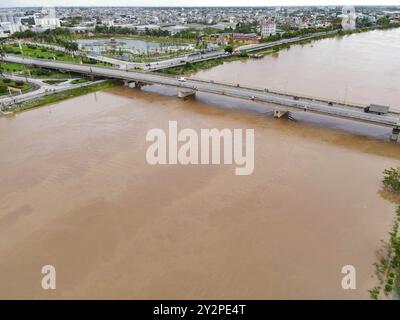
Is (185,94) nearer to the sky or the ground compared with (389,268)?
nearer to the sky

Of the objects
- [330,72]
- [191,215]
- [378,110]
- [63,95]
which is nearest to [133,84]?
[63,95]

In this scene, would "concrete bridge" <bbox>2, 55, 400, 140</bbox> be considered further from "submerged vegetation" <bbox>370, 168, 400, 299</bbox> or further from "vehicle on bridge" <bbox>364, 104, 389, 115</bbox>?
"submerged vegetation" <bbox>370, 168, 400, 299</bbox>

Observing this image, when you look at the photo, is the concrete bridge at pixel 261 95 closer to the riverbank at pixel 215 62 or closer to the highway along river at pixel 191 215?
the highway along river at pixel 191 215

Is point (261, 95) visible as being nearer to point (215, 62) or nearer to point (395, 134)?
point (395, 134)

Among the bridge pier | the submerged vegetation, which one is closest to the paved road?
the bridge pier

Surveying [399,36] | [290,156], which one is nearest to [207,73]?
[290,156]

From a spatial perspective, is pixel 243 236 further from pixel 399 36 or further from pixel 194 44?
pixel 399 36

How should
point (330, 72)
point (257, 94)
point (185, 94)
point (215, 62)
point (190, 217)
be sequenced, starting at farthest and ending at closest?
point (215, 62) < point (330, 72) < point (185, 94) < point (257, 94) < point (190, 217)
